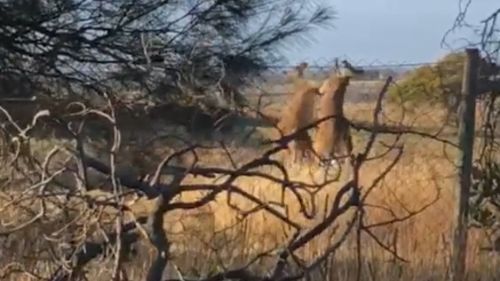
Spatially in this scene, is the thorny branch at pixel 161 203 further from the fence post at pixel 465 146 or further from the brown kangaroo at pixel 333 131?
the fence post at pixel 465 146

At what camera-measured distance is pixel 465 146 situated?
4.54 meters

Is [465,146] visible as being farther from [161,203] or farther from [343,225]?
[161,203]

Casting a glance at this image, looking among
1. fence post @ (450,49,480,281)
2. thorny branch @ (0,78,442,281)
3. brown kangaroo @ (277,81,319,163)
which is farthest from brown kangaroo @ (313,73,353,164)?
fence post @ (450,49,480,281)

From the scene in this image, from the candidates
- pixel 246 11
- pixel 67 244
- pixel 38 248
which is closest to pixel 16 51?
pixel 246 11

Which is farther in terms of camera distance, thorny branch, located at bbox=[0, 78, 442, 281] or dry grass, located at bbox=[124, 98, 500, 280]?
dry grass, located at bbox=[124, 98, 500, 280]

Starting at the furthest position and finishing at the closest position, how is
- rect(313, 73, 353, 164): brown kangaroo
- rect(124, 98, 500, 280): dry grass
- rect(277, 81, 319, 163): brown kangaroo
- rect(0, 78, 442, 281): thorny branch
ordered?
rect(277, 81, 319, 163): brown kangaroo < rect(124, 98, 500, 280): dry grass < rect(313, 73, 353, 164): brown kangaroo < rect(0, 78, 442, 281): thorny branch

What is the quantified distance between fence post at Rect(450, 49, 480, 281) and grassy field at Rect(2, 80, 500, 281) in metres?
0.06

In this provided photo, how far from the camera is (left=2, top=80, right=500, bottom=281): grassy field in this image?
3512 mm

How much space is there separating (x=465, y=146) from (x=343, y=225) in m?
0.94

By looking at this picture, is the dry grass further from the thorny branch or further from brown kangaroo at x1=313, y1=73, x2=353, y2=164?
the thorny branch

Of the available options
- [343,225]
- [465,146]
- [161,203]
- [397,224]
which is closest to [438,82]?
[465,146]

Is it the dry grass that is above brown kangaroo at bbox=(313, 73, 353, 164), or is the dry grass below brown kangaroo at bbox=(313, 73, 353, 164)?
below

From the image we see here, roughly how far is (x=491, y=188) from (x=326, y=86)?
180 centimetres

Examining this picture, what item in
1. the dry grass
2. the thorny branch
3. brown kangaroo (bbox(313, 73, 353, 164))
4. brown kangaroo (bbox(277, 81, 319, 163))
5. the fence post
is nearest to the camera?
the thorny branch
